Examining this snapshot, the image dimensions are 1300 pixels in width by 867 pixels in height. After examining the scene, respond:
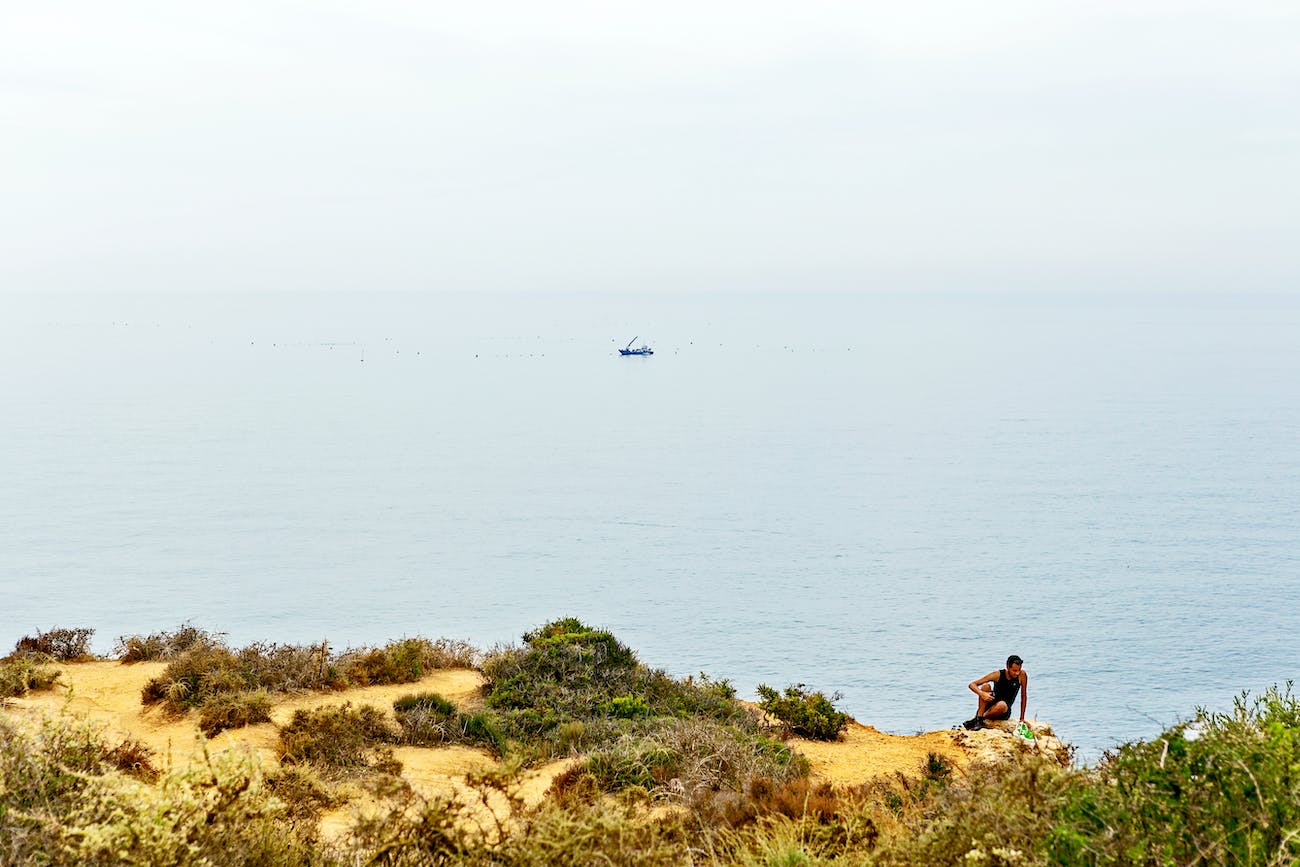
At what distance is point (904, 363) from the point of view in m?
173

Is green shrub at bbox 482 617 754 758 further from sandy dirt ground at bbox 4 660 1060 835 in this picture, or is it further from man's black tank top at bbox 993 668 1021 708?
man's black tank top at bbox 993 668 1021 708

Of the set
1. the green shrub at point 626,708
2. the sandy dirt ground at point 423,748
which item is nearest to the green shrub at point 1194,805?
the sandy dirt ground at point 423,748

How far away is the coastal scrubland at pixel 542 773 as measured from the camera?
5.20 m

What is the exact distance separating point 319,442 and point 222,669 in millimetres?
71586

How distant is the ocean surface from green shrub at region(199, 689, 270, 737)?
12565 mm

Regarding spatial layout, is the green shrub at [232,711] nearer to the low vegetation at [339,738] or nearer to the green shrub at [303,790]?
the low vegetation at [339,738]

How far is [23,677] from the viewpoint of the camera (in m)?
15.7

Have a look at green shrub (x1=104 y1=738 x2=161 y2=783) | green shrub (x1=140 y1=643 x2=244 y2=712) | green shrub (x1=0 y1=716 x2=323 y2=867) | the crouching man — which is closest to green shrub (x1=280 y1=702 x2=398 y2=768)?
green shrub (x1=140 y1=643 x2=244 y2=712)

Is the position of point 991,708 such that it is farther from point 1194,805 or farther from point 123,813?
point 123,813

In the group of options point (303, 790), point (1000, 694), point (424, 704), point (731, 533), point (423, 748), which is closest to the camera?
point (303, 790)

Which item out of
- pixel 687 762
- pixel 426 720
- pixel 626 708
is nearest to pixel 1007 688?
pixel 626 708

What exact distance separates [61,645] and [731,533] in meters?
37.1

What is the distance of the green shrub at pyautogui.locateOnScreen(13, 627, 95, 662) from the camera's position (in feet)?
62.2

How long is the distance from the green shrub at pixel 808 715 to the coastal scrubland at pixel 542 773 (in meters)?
0.04
